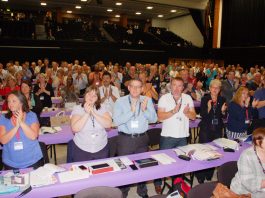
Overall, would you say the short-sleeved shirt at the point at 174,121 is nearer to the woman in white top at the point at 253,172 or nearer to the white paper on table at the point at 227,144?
the white paper on table at the point at 227,144

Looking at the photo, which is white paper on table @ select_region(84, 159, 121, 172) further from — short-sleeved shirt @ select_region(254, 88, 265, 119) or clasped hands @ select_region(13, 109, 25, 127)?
short-sleeved shirt @ select_region(254, 88, 265, 119)

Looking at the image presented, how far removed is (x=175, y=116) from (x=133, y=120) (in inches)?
22.3

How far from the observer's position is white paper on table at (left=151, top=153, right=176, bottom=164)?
115 inches

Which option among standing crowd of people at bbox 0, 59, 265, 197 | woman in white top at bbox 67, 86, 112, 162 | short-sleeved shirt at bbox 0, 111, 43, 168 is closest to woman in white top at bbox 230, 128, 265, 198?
standing crowd of people at bbox 0, 59, 265, 197

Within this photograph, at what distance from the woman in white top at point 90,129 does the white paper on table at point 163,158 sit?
629 mm

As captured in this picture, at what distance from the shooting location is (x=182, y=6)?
17.4 metres

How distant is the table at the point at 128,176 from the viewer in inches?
92.7

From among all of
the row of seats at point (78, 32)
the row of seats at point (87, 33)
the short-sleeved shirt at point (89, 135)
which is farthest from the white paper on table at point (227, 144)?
the row of seats at point (78, 32)

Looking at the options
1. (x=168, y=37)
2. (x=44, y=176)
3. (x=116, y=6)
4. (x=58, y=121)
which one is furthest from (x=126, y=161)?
(x=168, y=37)

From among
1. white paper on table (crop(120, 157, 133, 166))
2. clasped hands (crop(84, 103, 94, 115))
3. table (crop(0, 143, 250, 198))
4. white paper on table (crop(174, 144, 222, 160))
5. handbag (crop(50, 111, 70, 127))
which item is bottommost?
table (crop(0, 143, 250, 198))

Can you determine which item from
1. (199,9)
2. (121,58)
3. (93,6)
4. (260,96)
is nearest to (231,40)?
(199,9)

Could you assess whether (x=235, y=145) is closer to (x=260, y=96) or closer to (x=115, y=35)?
(x=260, y=96)

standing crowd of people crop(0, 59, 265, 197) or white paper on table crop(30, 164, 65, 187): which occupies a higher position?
standing crowd of people crop(0, 59, 265, 197)

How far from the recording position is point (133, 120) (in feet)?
10.6
